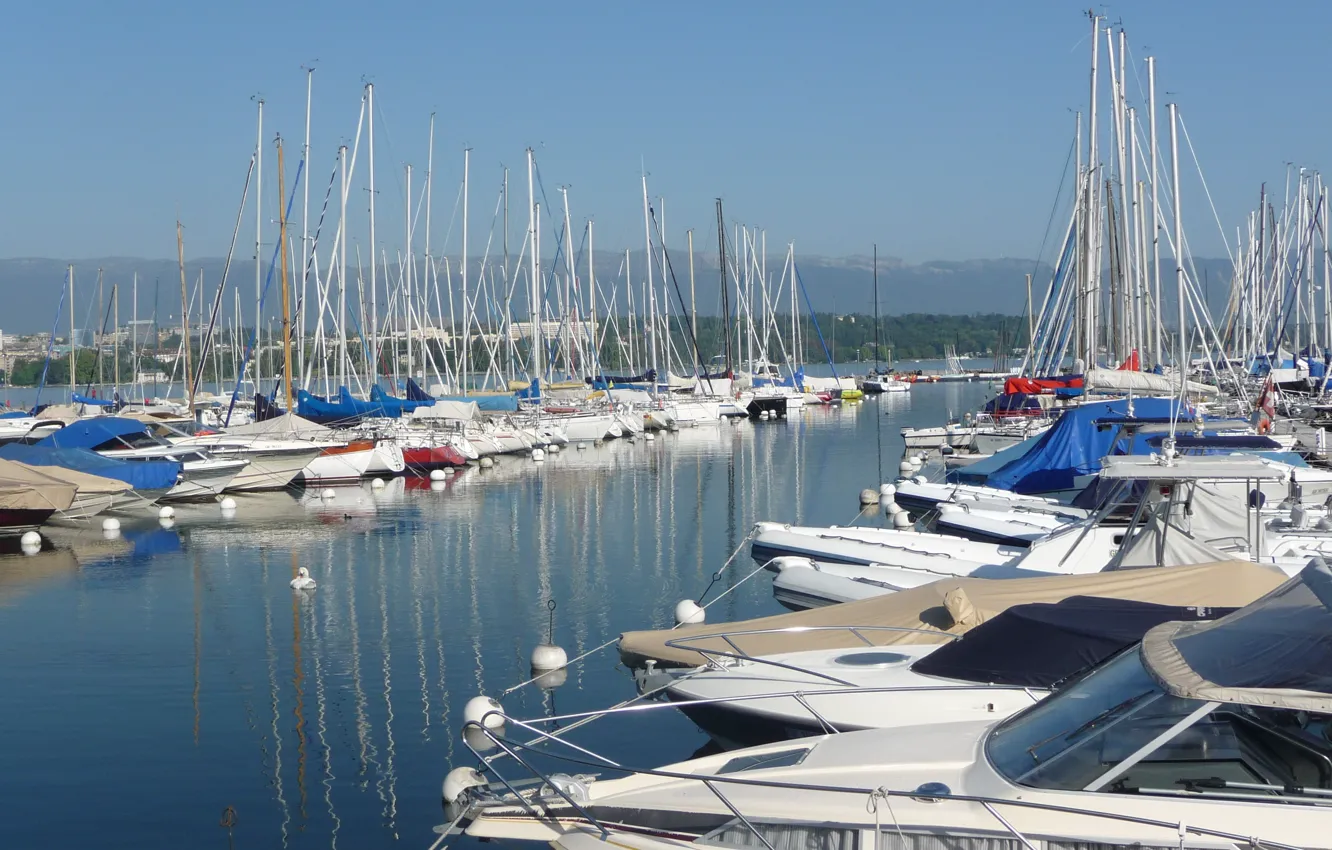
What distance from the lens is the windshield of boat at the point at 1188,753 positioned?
6.78m

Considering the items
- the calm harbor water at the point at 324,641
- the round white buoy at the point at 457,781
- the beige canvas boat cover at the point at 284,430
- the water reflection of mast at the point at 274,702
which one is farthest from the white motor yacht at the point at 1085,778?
the beige canvas boat cover at the point at 284,430

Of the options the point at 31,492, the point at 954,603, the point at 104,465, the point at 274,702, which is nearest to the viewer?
the point at 954,603

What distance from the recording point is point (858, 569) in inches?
754

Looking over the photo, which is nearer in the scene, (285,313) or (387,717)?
(387,717)

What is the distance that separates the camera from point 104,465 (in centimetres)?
3372

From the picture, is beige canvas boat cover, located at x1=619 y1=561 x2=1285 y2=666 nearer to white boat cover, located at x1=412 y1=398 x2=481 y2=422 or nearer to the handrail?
the handrail

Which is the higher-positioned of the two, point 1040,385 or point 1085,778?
point 1040,385

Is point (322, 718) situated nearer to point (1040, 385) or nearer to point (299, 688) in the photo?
point (299, 688)

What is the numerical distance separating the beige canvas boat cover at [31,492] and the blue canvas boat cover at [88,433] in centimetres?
687

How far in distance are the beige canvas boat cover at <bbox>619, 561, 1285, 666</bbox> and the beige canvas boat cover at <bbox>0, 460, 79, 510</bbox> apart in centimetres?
1939

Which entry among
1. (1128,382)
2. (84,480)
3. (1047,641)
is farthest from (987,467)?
(84,480)

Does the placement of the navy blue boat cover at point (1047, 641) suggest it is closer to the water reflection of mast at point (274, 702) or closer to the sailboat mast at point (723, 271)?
the water reflection of mast at point (274, 702)

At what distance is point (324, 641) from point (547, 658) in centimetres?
418

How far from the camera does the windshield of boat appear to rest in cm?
678
